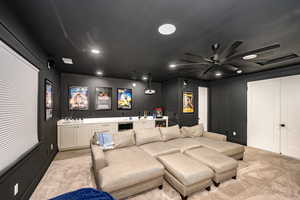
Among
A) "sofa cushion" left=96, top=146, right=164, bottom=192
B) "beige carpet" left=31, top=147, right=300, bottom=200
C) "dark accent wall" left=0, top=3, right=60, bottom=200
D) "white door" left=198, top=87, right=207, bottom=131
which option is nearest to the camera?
"dark accent wall" left=0, top=3, right=60, bottom=200

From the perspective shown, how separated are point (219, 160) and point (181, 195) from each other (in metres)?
1.00

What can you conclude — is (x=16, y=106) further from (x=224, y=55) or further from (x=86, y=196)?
(x=224, y=55)

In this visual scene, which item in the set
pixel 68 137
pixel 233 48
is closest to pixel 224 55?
pixel 233 48

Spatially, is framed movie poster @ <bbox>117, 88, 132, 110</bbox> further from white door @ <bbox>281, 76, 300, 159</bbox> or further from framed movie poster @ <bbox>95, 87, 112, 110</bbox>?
white door @ <bbox>281, 76, 300, 159</bbox>

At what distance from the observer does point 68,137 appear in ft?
12.7

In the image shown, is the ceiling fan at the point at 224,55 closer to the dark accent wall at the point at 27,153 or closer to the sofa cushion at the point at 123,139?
the sofa cushion at the point at 123,139

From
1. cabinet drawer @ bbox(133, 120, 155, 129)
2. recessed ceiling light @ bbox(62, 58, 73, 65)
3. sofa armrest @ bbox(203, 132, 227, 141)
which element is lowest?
sofa armrest @ bbox(203, 132, 227, 141)

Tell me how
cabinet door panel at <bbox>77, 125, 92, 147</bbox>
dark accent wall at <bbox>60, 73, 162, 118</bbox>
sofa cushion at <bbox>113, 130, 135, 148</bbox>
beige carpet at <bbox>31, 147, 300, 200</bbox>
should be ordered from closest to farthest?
beige carpet at <bbox>31, 147, 300, 200</bbox> → sofa cushion at <bbox>113, 130, 135, 148</bbox> → cabinet door panel at <bbox>77, 125, 92, 147</bbox> → dark accent wall at <bbox>60, 73, 162, 118</bbox>

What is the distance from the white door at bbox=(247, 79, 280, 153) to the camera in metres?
3.83

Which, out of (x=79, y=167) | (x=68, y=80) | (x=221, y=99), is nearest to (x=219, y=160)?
(x=79, y=167)

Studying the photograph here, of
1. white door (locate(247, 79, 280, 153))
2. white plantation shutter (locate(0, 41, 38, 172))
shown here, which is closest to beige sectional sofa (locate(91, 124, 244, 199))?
white plantation shutter (locate(0, 41, 38, 172))

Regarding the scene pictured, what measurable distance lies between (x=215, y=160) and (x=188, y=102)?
3.27 metres

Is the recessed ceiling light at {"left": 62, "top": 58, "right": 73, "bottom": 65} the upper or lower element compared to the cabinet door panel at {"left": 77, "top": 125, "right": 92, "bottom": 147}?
upper

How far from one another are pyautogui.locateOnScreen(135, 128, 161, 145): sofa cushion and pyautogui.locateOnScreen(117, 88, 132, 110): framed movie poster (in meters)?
2.26
